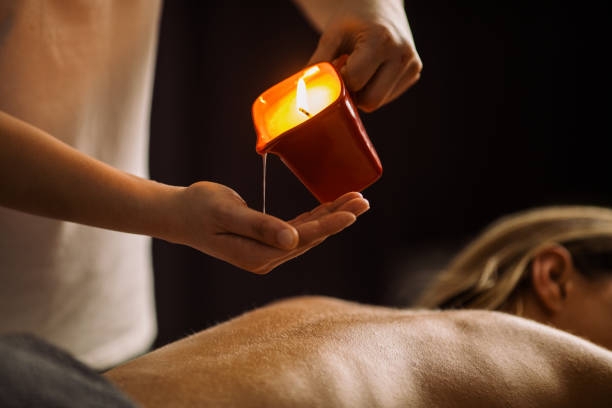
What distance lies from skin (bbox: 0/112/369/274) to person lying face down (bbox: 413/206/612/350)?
66 centimetres

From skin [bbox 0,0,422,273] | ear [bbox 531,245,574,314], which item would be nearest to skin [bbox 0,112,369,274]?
skin [bbox 0,0,422,273]

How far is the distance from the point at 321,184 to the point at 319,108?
9 centimetres

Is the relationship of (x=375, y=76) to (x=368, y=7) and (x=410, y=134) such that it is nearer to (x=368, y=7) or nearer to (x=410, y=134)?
(x=368, y=7)

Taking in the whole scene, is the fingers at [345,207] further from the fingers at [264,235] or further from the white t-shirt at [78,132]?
the white t-shirt at [78,132]

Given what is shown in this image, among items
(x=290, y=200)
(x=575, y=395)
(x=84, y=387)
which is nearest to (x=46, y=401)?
(x=84, y=387)

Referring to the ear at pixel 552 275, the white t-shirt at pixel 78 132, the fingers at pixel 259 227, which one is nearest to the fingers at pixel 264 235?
the fingers at pixel 259 227

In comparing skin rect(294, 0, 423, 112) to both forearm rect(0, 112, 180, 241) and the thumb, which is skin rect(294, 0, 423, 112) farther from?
forearm rect(0, 112, 180, 241)

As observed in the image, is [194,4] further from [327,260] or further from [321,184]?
[321,184]

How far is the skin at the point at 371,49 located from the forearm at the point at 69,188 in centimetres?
27

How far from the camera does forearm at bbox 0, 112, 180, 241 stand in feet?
1.89

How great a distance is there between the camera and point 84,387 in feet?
1.82

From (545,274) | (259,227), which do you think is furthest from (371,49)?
(545,274)

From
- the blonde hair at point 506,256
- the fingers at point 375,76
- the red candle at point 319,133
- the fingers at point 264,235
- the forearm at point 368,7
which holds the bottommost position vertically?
the blonde hair at point 506,256

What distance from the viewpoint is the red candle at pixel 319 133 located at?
69cm
